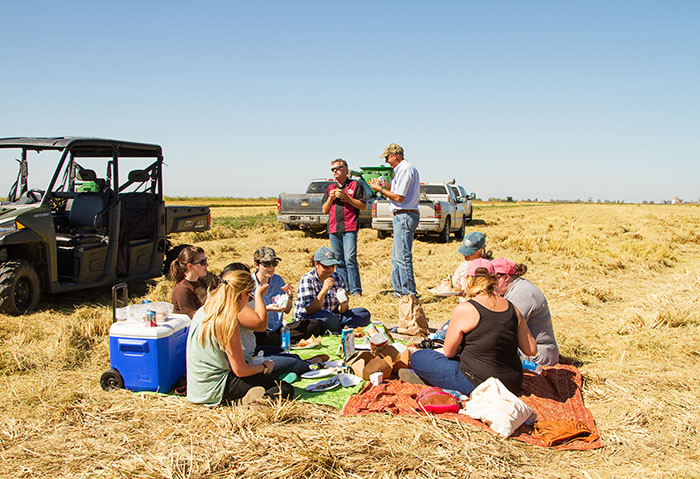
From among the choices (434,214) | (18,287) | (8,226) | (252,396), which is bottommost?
(252,396)

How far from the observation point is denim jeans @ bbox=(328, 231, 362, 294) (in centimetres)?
828

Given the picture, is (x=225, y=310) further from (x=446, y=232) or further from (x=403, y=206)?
(x=446, y=232)

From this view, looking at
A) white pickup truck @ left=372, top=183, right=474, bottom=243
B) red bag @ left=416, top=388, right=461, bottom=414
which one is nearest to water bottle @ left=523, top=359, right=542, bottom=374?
red bag @ left=416, top=388, right=461, bottom=414

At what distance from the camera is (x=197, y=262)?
538cm

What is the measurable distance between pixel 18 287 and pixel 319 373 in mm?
4488

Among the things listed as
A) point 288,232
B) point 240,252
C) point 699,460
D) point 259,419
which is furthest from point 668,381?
point 288,232

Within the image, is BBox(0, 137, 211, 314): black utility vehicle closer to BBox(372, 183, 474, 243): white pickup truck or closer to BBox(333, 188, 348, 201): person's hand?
BBox(333, 188, 348, 201): person's hand

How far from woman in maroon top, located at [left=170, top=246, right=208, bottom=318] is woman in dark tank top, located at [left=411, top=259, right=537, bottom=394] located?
260 centimetres

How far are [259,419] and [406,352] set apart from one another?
1831mm

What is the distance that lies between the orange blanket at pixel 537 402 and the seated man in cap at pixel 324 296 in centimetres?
178

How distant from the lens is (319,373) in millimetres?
5016

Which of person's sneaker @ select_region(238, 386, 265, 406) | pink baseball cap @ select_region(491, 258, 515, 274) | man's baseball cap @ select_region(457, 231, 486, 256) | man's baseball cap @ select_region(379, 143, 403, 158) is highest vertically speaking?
man's baseball cap @ select_region(379, 143, 403, 158)

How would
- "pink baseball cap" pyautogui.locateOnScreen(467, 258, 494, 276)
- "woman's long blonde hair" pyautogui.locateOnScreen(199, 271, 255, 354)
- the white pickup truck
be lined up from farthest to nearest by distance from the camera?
the white pickup truck
"pink baseball cap" pyautogui.locateOnScreen(467, 258, 494, 276)
"woman's long blonde hair" pyautogui.locateOnScreen(199, 271, 255, 354)

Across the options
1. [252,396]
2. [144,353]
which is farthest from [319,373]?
[144,353]
